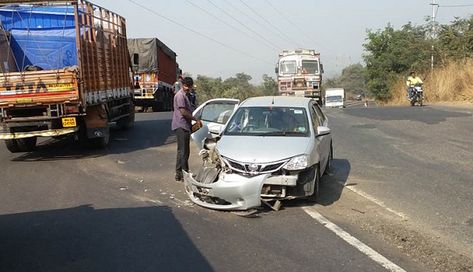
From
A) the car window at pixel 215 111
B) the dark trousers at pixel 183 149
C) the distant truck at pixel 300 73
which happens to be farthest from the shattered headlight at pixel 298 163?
the distant truck at pixel 300 73

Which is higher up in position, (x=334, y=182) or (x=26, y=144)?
(x=26, y=144)

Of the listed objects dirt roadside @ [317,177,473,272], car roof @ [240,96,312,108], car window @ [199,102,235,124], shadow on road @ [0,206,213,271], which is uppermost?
car roof @ [240,96,312,108]

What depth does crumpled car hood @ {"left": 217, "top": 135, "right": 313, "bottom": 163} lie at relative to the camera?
743 centimetres

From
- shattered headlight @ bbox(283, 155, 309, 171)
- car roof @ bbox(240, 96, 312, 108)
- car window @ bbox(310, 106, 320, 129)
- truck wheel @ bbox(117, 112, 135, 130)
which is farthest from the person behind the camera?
truck wheel @ bbox(117, 112, 135, 130)

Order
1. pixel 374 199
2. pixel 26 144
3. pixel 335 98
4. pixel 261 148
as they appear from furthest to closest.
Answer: pixel 335 98, pixel 26 144, pixel 374 199, pixel 261 148

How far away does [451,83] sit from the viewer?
97.5 ft

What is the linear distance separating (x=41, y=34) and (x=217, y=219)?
954 cm

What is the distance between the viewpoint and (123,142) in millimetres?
15258

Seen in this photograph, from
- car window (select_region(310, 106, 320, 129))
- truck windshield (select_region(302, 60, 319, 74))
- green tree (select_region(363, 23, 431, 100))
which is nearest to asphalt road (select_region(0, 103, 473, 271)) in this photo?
car window (select_region(310, 106, 320, 129))

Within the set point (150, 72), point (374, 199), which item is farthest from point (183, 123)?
point (150, 72)

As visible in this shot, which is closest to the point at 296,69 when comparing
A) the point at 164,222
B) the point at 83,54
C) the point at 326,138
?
the point at 83,54

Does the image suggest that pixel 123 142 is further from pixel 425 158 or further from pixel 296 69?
pixel 296 69

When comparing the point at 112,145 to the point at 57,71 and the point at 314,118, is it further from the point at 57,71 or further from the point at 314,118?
the point at 314,118

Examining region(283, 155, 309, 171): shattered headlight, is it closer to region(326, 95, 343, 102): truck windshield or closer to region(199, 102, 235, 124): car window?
region(199, 102, 235, 124): car window
